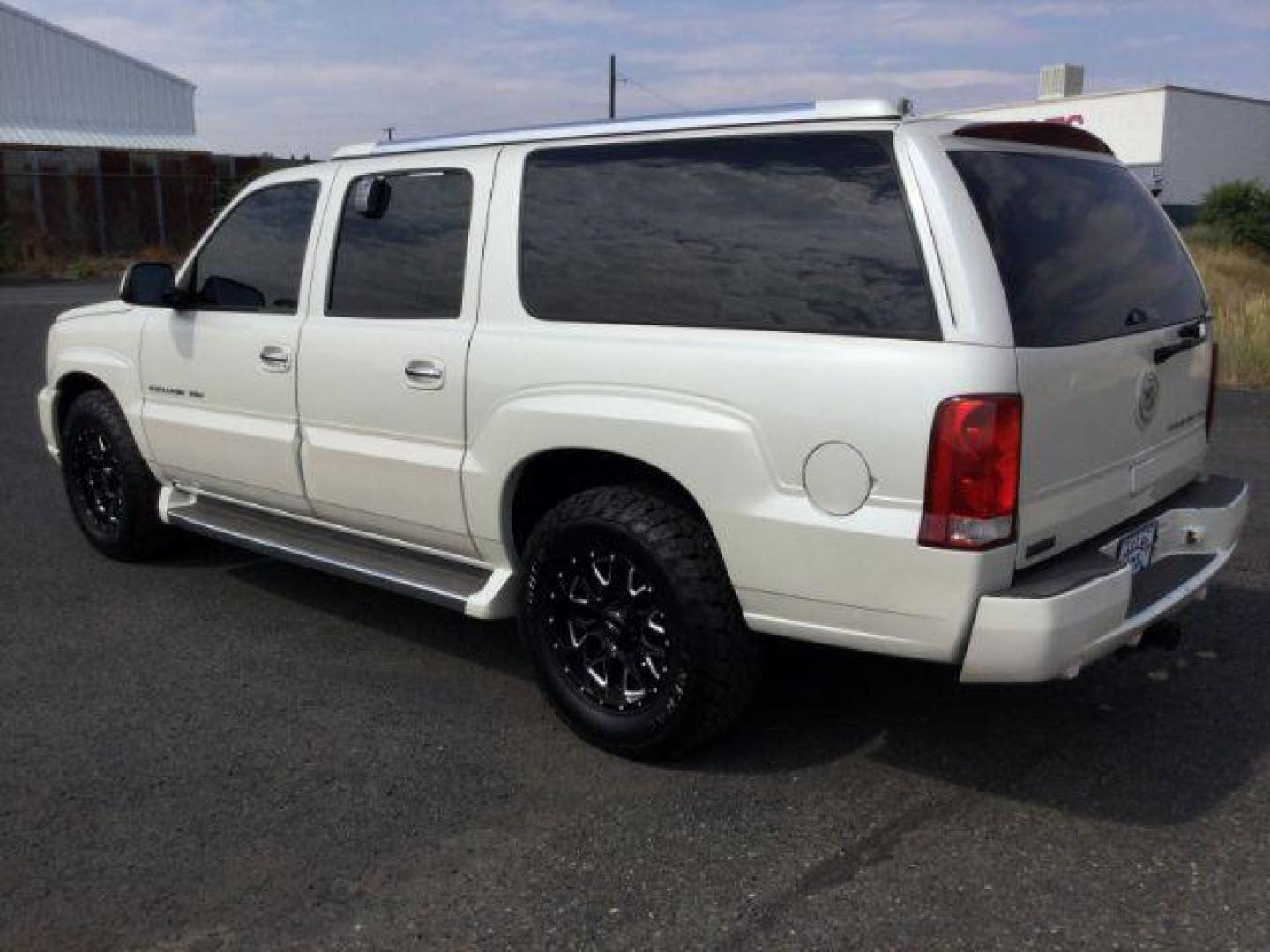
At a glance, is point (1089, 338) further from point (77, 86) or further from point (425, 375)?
point (77, 86)

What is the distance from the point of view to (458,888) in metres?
3.12

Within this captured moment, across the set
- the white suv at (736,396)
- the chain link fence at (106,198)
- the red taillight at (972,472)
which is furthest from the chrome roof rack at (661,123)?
the chain link fence at (106,198)

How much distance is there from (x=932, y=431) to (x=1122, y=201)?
1470mm

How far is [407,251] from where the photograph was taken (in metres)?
4.42

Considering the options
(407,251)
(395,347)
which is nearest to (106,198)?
(407,251)

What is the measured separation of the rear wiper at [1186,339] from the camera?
12.2 ft

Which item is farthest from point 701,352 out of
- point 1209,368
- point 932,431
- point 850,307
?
point 1209,368

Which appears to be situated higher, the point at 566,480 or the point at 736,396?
the point at 736,396

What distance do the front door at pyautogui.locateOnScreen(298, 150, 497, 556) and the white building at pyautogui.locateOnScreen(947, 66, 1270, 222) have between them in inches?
1591

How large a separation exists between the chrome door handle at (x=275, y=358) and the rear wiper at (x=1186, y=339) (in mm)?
3076

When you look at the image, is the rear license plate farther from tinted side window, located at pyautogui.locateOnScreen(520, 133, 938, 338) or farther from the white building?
the white building

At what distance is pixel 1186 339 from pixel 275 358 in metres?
3.26

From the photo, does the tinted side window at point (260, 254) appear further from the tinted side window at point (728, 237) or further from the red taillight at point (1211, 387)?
the red taillight at point (1211, 387)

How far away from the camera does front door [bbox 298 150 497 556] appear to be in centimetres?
418
